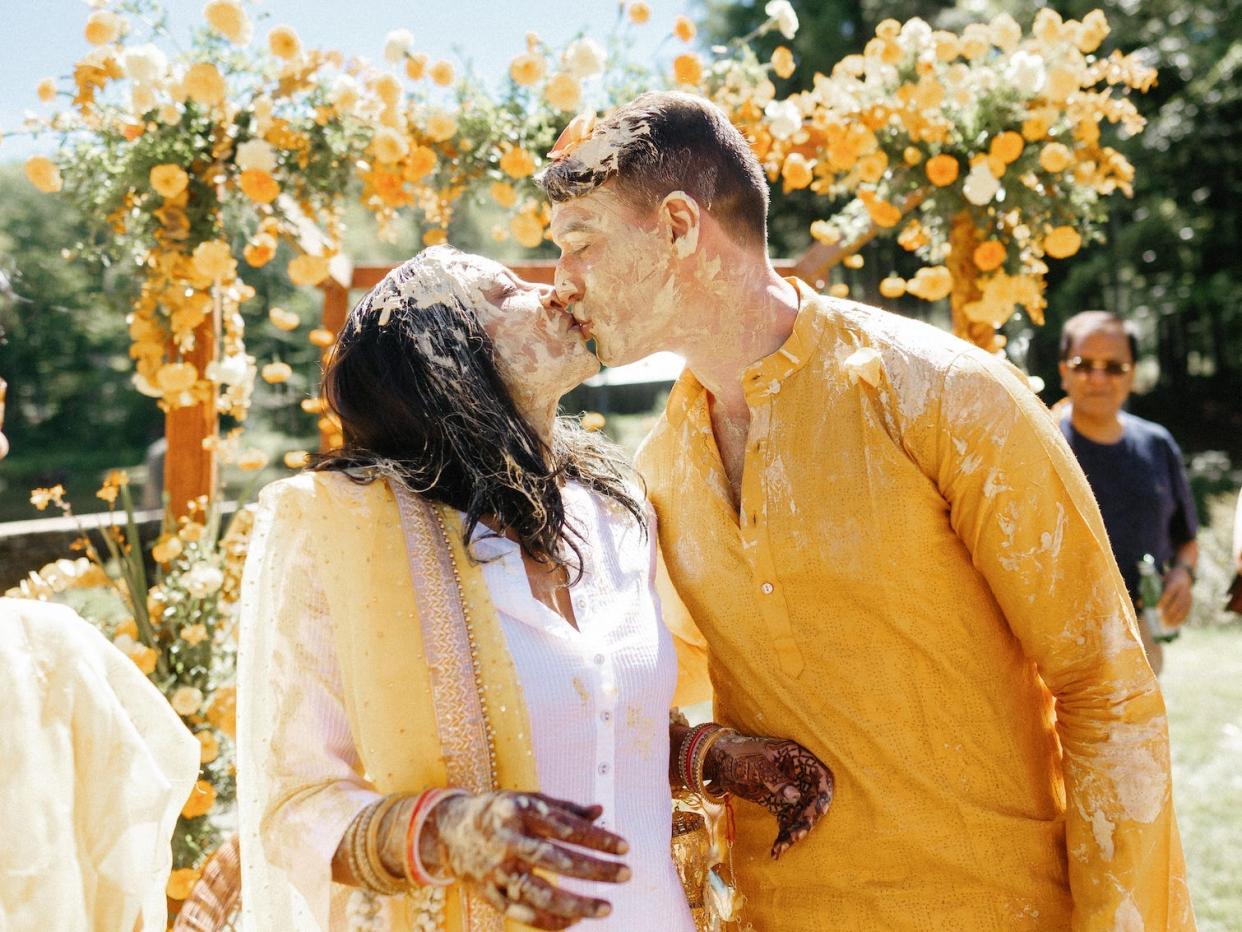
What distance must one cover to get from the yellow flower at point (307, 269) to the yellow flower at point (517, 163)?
742mm

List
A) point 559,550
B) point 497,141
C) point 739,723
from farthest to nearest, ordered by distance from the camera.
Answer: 1. point 497,141
2. point 739,723
3. point 559,550

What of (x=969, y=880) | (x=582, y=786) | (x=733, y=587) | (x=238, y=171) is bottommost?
(x=969, y=880)

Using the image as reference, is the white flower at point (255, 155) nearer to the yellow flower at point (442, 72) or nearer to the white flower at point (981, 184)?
the yellow flower at point (442, 72)

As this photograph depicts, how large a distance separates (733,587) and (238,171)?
8.46 ft

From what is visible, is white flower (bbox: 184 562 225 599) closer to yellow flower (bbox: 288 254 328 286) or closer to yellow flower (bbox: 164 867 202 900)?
yellow flower (bbox: 164 867 202 900)

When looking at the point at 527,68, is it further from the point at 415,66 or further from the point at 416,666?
the point at 416,666

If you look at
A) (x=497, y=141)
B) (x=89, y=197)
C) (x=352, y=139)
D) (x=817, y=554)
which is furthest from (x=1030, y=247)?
(x=89, y=197)

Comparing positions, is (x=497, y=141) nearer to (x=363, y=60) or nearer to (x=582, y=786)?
(x=363, y=60)

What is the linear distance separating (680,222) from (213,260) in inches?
85.2

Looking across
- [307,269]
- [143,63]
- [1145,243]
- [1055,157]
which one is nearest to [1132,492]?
[1055,157]

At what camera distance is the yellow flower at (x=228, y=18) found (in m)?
3.32

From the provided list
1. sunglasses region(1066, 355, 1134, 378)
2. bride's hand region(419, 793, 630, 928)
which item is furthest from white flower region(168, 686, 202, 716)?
sunglasses region(1066, 355, 1134, 378)

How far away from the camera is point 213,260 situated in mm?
3514

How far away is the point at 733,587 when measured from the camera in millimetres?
1918
